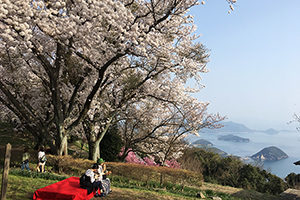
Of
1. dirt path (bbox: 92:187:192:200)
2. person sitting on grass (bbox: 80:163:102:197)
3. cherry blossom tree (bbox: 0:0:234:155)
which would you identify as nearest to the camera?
person sitting on grass (bbox: 80:163:102:197)

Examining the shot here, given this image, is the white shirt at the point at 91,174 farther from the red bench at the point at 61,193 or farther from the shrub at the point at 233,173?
the shrub at the point at 233,173

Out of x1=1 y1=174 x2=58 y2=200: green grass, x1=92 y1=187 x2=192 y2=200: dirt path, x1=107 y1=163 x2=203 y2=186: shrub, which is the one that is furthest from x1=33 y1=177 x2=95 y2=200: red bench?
x1=107 y1=163 x2=203 y2=186: shrub

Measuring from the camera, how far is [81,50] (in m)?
12.0

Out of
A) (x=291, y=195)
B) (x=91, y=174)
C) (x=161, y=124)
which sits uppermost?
(x=161, y=124)

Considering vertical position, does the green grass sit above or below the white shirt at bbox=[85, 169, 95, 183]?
below

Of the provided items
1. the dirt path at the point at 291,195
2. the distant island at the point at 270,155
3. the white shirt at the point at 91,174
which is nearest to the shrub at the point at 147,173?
the white shirt at the point at 91,174

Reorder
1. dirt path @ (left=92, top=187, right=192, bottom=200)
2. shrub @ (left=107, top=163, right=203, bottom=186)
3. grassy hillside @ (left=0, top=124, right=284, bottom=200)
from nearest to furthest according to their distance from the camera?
1. dirt path @ (left=92, top=187, right=192, bottom=200)
2. grassy hillside @ (left=0, top=124, right=284, bottom=200)
3. shrub @ (left=107, top=163, right=203, bottom=186)

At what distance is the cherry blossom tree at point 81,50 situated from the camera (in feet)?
32.8

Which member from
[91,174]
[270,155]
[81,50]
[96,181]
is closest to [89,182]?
[91,174]

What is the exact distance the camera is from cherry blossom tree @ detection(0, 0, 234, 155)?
394 inches

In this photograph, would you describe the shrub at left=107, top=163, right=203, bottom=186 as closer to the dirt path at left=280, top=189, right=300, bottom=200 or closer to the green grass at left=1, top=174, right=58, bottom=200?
the green grass at left=1, top=174, right=58, bottom=200

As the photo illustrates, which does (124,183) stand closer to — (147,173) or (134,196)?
(147,173)

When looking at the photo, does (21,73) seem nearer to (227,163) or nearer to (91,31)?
(91,31)

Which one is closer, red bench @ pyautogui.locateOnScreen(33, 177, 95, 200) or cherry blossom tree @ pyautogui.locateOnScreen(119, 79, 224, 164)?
red bench @ pyautogui.locateOnScreen(33, 177, 95, 200)
